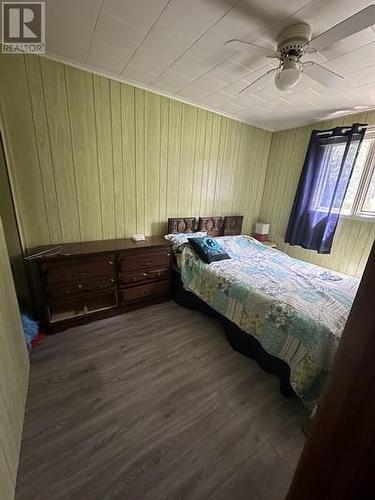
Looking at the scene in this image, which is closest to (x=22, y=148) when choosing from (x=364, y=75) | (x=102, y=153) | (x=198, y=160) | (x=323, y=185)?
(x=102, y=153)

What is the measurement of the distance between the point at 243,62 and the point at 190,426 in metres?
2.71

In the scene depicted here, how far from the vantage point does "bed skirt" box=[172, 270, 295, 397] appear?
5.03ft

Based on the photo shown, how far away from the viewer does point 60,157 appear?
1965mm

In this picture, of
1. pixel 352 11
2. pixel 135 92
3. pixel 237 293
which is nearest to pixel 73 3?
pixel 135 92

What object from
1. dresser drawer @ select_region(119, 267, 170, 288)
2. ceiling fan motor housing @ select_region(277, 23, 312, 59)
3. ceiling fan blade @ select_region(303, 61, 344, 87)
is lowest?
dresser drawer @ select_region(119, 267, 170, 288)

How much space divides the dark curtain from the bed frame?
0.94 meters

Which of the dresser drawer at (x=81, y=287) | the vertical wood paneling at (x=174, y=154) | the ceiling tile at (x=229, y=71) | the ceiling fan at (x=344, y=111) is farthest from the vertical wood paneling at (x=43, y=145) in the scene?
the ceiling fan at (x=344, y=111)

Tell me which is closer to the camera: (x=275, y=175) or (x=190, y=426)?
(x=190, y=426)

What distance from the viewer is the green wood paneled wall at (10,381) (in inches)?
36.8

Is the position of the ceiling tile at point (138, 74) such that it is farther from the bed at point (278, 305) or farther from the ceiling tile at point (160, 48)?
the bed at point (278, 305)

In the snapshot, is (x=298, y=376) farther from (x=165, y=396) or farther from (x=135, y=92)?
(x=135, y=92)

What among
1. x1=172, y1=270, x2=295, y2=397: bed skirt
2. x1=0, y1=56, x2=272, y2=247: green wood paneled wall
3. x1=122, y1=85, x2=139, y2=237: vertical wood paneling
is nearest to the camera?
x1=172, y1=270, x2=295, y2=397: bed skirt

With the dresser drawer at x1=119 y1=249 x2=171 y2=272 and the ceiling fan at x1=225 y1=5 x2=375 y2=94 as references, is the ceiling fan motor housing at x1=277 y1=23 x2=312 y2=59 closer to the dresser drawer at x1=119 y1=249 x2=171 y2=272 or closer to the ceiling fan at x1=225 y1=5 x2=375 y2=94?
the ceiling fan at x1=225 y1=5 x2=375 y2=94

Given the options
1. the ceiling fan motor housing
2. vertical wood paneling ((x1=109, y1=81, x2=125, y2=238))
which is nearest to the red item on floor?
vertical wood paneling ((x1=109, y1=81, x2=125, y2=238))
